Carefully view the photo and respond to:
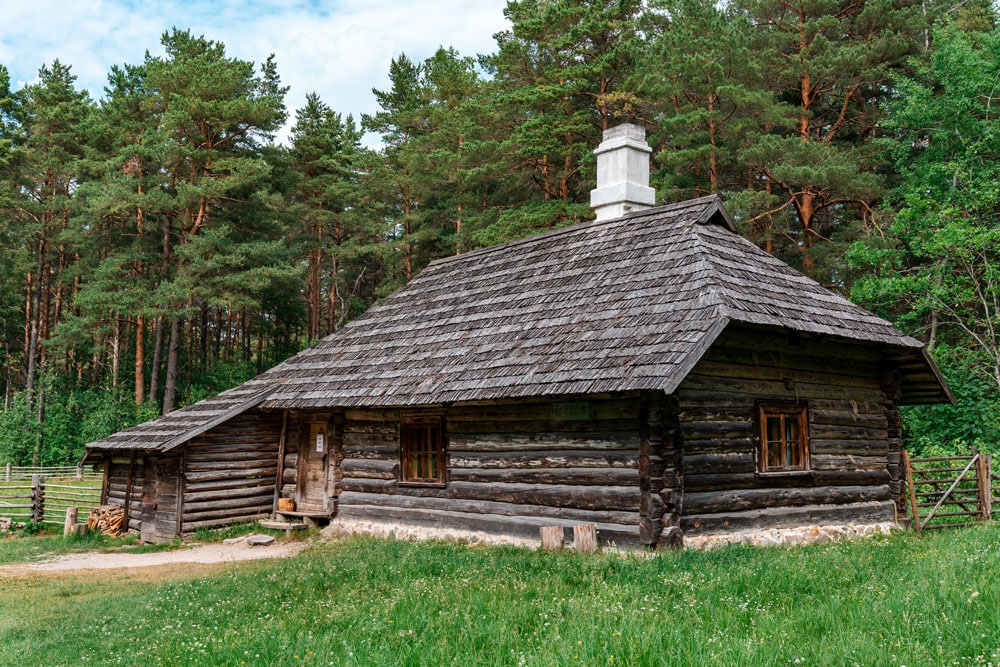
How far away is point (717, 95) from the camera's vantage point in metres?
22.0

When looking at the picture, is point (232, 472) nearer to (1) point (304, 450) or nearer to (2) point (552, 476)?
(1) point (304, 450)

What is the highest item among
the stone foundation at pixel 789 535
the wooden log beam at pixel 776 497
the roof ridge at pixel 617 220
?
the roof ridge at pixel 617 220

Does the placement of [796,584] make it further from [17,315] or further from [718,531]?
[17,315]

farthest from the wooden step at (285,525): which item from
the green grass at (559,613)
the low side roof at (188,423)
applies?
the green grass at (559,613)

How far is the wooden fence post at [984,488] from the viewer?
12.8 meters

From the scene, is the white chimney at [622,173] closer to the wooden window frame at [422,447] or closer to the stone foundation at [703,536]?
the wooden window frame at [422,447]

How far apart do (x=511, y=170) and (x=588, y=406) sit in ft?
60.2

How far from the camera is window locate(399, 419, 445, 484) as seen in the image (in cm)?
1269

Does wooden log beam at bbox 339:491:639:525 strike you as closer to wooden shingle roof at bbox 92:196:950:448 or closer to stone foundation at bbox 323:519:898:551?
stone foundation at bbox 323:519:898:551

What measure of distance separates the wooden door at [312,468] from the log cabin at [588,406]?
0.13 feet

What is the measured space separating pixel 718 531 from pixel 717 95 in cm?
1537

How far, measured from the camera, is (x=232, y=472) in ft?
50.5

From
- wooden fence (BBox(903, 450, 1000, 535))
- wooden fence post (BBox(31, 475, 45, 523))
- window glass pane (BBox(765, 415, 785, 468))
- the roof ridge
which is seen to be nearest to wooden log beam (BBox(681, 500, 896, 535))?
wooden fence (BBox(903, 450, 1000, 535))

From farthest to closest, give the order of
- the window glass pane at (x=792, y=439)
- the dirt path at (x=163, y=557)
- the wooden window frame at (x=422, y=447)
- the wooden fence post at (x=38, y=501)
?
the wooden fence post at (x=38, y=501)
the wooden window frame at (x=422, y=447)
the dirt path at (x=163, y=557)
the window glass pane at (x=792, y=439)
